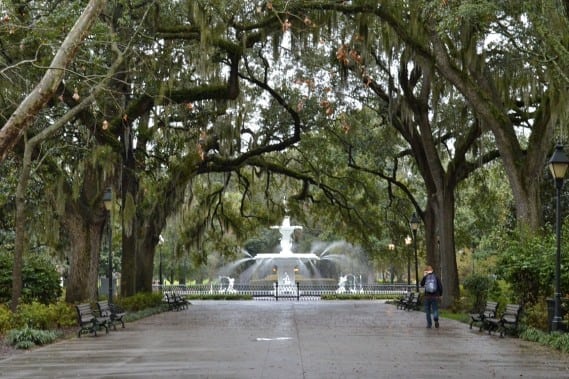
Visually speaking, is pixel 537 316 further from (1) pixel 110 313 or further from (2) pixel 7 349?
(2) pixel 7 349

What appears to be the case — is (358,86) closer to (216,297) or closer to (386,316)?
(386,316)

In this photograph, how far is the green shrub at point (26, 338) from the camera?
1471 centimetres

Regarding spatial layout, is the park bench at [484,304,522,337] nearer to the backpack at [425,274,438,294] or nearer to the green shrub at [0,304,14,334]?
the backpack at [425,274,438,294]

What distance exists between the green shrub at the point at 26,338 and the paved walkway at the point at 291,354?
1.15 feet

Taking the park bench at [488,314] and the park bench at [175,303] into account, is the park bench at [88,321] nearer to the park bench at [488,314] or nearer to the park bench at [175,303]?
the park bench at [488,314]

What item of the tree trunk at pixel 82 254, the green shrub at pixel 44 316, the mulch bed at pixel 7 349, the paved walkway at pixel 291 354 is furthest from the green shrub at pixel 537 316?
the tree trunk at pixel 82 254

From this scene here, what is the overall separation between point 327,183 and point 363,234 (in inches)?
127

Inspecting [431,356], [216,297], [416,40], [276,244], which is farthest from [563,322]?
[276,244]

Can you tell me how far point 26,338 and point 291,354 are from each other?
18.5 ft

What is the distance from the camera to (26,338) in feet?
49.2

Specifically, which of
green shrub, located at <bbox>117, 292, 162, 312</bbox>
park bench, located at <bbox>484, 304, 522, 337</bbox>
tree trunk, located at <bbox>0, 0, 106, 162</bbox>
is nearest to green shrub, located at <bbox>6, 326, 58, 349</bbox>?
tree trunk, located at <bbox>0, 0, 106, 162</bbox>

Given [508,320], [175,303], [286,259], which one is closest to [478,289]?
[508,320]

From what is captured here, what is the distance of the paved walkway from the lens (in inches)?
425

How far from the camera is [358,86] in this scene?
87.7 ft
